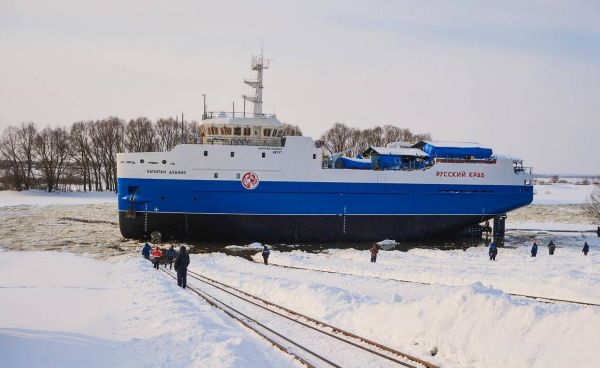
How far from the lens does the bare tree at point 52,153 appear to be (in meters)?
61.5

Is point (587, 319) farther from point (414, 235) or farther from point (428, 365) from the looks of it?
point (414, 235)

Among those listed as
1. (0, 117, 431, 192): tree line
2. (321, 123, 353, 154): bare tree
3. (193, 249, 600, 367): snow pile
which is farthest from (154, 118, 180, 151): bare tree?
(193, 249, 600, 367): snow pile

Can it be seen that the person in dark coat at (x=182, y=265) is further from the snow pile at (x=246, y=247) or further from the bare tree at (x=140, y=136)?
the bare tree at (x=140, y=136)

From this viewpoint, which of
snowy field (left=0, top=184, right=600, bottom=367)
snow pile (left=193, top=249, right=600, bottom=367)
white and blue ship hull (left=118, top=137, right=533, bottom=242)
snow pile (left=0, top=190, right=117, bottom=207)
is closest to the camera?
snowy field (left=0, top=184, right=600, bottom=367)

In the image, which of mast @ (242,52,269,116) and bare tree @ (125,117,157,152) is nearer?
mast @ (242,52,269,116)

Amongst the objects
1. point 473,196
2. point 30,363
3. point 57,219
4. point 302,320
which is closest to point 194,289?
point 302,320

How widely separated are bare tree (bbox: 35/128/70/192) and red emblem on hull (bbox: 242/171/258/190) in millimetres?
43200

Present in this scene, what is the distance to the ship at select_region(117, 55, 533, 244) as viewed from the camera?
2688 cm

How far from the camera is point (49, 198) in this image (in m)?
53.5

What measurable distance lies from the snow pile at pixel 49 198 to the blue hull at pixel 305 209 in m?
26.3

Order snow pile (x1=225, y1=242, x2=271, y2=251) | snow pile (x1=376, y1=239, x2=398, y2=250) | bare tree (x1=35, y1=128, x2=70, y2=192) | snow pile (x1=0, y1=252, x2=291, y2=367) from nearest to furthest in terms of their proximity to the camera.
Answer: snow pile (x1=0, y1=252, x2=291, y2=367) < snow pile (x1=225, y1=242, x2=271, y2=251) < snow pile (x1=376, y1=239, x2=398, y2=250) < bare tree (x1=35, y1=128, x2=70, y2=192)

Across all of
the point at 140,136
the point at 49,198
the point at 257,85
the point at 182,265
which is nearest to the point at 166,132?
the point at 140,136

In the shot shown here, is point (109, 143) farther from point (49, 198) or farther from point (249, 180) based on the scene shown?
point (249, 180)

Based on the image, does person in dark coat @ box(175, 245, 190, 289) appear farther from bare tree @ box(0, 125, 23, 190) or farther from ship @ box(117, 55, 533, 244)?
bare tree @ box(0, 125, 23, 190)
